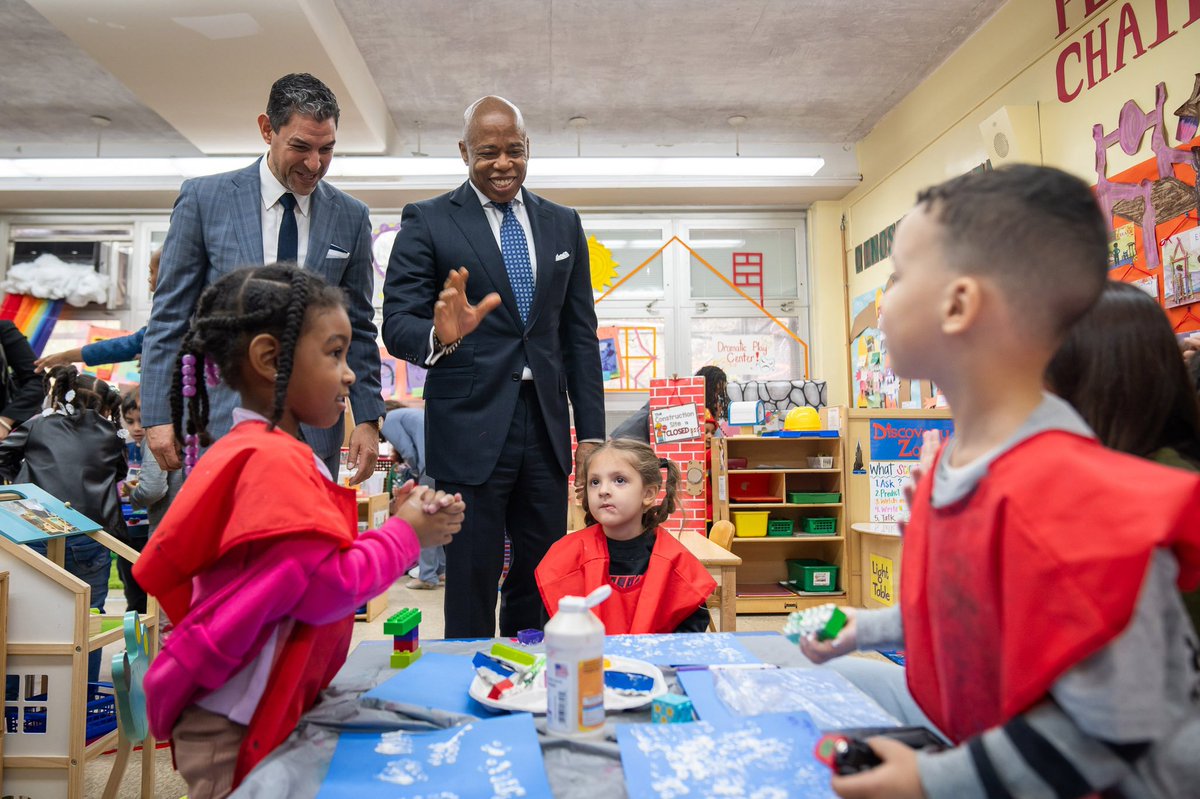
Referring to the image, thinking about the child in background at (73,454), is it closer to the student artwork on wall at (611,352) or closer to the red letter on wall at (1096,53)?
the student artwork on wall at (611,352)

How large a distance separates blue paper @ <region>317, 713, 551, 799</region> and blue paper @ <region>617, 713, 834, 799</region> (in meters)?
0.12

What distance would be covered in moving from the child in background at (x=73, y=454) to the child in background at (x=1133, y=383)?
3590mm

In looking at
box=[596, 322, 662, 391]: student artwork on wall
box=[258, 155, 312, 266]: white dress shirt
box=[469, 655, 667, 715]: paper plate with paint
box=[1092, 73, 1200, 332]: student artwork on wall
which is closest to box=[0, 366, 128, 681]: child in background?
box=[258, 155, 312, 266]: white dress shirt

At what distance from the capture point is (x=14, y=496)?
220 centimetres

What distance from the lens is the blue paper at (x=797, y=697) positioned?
39.7 inches

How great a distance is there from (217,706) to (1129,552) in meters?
1.03

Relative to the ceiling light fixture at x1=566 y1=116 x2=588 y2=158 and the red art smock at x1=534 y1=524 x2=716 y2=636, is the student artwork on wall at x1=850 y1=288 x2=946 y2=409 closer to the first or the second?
the ceiling light fixture at x1=566 y1=116 x2=588 y2=158

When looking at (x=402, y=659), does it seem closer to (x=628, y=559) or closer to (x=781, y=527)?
(x=628, y=559)

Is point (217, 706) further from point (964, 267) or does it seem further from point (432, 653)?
point (964, 267)

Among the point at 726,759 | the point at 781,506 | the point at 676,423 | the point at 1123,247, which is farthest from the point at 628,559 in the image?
the point at 781,506

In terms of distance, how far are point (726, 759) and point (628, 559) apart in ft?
3.90

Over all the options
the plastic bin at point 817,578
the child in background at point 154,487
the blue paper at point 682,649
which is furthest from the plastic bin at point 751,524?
the blue paper at point 682,649

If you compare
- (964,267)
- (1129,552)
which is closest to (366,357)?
(964,267)

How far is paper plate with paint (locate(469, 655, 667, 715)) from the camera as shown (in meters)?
1.07
